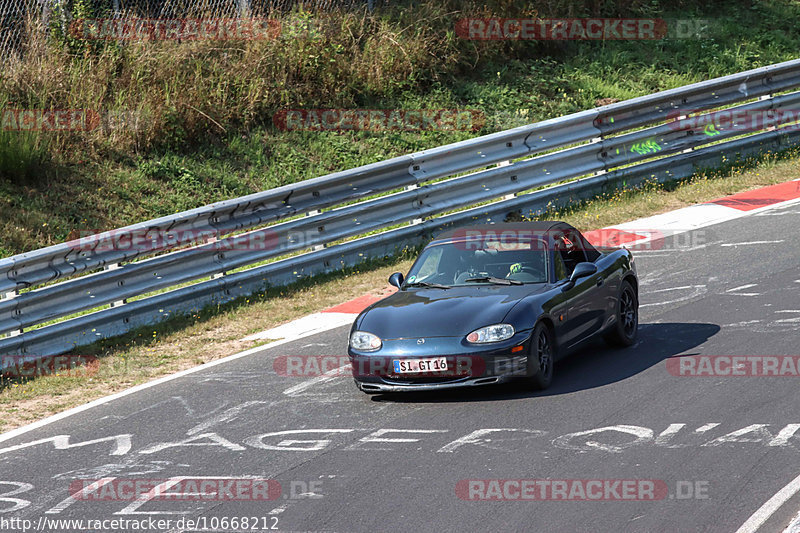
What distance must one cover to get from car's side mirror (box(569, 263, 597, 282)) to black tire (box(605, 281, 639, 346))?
31.4 inches

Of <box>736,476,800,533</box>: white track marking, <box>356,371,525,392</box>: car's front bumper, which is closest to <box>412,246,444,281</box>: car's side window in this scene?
<box>356,371,525,392</box>: car's front bumper

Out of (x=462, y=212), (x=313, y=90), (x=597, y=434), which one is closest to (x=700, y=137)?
(x=462, y=212)

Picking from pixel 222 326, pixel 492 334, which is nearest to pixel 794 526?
→ pixel 492 334

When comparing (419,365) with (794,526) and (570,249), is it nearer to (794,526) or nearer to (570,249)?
(570,249)

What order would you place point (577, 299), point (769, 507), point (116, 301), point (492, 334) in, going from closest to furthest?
point (769, 507) → point (492, 334) → point (577, 299) → point (116, 301)

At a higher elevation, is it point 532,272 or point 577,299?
point 532,272

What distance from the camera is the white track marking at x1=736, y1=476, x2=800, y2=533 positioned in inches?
242

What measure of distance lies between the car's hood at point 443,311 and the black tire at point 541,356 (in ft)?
1.11

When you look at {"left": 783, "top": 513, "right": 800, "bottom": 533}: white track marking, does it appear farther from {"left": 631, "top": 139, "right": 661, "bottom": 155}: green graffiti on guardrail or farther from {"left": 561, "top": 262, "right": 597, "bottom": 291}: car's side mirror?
{"left": 631, "top": 139, "right": 661, "bottom": 155}: green graffiti on guardrail

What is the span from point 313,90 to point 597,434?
485 inches

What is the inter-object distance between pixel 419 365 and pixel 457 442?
3.44 feet

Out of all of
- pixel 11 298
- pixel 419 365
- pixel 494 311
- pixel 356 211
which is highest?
pixel 356 211

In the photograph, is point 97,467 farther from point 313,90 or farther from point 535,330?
point 313,90

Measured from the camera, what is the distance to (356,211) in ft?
47.2
